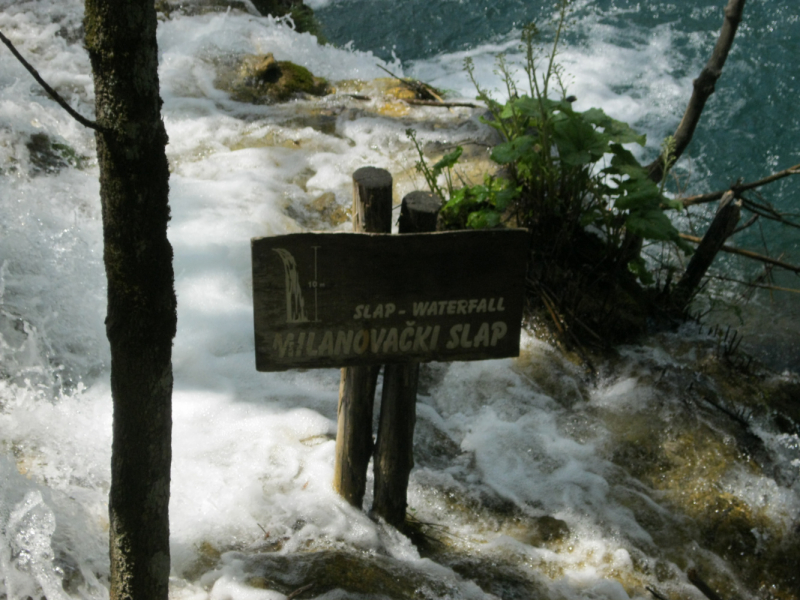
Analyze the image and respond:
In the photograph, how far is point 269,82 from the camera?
661 cm

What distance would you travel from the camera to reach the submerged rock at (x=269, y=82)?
255 inches

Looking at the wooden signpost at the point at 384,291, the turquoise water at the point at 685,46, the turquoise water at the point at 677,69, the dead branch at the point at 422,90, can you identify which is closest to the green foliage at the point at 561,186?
the turquoise water at the point at 677,69

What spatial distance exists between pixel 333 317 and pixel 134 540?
0.79m

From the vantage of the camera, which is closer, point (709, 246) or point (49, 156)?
point (709, 246)

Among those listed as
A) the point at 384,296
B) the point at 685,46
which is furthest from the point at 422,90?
the point at 384,296

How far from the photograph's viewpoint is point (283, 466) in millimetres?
3115

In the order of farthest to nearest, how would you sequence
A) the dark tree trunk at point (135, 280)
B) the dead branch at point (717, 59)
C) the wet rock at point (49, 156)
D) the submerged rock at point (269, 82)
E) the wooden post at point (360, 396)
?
the submerged rock at point (269, 82) < the wet rock at point (49, 156) < the dead branch at point (717, 59) < the wooden post at point (360, 396) < the dark tree trunk at point (135, 280)

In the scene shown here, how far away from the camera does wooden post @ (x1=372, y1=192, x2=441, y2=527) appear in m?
2.49

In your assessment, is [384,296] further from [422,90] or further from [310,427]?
[422,90]

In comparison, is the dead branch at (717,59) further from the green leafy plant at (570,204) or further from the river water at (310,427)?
the river water at (310,427)

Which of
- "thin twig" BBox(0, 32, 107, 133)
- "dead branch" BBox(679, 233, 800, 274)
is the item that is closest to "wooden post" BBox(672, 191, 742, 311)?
"dead branch" BBox(679, 233, 800, 274)

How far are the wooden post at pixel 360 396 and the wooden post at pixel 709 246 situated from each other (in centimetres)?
248

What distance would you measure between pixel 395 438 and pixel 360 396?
0.69ft

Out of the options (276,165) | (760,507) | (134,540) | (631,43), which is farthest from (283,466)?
(631,43)
